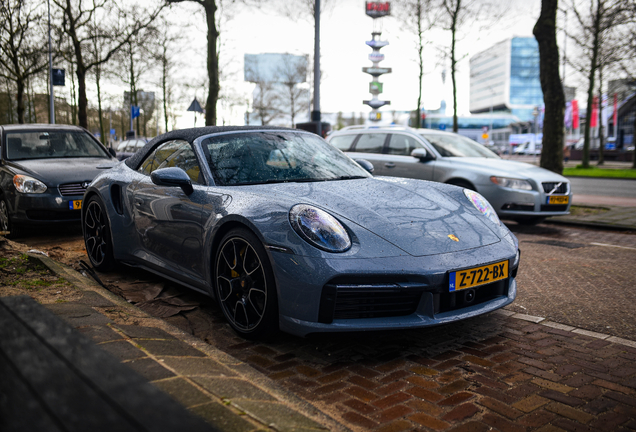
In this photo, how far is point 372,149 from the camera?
9.64 meters

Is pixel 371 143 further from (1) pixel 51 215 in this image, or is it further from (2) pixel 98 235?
(2) pixel 98 235

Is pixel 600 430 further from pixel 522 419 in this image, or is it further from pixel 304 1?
pixel 304 1

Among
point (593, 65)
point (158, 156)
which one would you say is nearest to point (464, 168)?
point (158, 156)

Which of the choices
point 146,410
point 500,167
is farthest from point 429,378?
point 500,167

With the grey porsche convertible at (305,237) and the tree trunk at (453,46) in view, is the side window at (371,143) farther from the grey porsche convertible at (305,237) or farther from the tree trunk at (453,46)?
the tree trunk at (453,46)

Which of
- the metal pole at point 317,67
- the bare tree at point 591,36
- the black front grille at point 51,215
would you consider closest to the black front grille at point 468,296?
the black front grille at point 51,215

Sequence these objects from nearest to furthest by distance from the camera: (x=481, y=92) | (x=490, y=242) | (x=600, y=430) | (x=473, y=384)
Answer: (x=600, y=430), (x=473, y=384), (x=490, y=242), (x=481, y=92)

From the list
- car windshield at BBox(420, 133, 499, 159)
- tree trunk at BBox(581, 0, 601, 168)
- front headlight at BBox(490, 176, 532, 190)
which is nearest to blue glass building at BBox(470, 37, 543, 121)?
tree trunk at BBox(581, 0, 601, 168)

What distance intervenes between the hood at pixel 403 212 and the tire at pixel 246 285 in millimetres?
394

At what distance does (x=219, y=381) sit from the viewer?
228cm

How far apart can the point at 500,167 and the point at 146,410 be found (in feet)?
25.7

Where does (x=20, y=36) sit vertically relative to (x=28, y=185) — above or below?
above

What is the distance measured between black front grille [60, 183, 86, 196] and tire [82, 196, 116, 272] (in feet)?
5.81

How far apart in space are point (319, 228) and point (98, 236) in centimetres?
278
